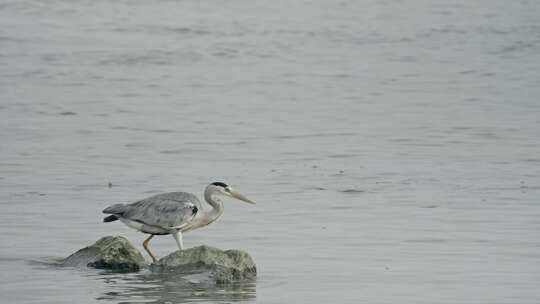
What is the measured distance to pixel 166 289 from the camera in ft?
38.5

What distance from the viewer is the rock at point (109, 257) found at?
41.7ft

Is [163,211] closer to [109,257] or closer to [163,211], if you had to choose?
[163,211]

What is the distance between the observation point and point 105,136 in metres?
24.2

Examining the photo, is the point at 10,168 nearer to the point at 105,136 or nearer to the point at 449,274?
the point at 105,136

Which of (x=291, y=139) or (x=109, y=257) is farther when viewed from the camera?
(x=291, y=139)

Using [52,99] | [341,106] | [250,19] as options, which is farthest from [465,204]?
[250,19]

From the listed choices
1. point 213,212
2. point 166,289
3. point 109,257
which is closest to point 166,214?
point 213,212

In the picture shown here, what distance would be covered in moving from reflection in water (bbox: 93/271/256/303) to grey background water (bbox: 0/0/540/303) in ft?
0.15

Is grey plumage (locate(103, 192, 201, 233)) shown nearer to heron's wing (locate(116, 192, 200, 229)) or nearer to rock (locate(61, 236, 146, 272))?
heron's wing (locate(116, 192, 200, 229))

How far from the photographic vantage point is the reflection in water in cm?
1127

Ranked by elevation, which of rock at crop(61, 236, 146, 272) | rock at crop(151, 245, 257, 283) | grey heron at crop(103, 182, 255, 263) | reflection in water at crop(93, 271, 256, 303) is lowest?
reflection in water at crop(93, 271, 256, 303)

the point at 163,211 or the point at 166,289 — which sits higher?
the point at 163,211

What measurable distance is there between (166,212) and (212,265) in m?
1.10

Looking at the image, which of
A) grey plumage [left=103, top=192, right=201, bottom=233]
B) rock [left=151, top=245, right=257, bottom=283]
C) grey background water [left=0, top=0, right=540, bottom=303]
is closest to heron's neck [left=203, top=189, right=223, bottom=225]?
grey plumage [left=103, top=192, right=201, bottom=233]
